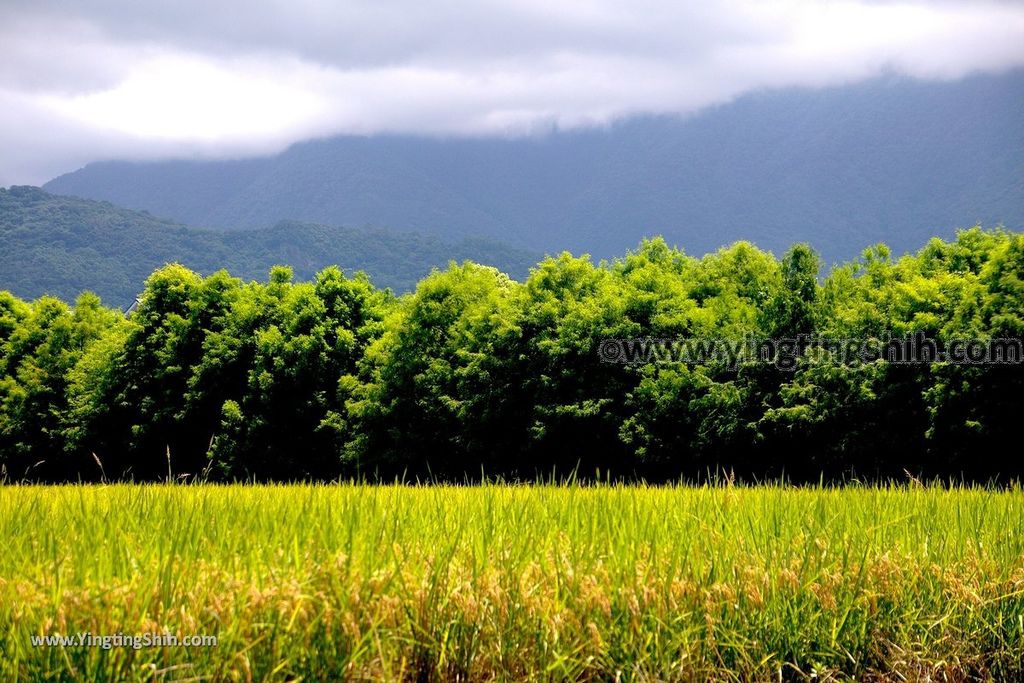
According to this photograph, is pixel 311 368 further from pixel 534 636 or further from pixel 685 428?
pixel 534 636

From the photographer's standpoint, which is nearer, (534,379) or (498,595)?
(498,595)

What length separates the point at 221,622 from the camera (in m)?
4.57

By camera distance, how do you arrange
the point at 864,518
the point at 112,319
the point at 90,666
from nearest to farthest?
the point at 90,666, the point at 864,518, the point at 112,319

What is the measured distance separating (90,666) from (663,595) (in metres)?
3.15

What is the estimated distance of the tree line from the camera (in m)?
38.5

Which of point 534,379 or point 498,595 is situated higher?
point 534,379

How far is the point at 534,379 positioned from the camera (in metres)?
44.6

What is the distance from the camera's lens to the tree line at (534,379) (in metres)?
38.5

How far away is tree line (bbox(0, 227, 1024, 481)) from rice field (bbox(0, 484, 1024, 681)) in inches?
1027

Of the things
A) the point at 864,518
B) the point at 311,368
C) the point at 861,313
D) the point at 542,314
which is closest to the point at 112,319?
the point at 311,368

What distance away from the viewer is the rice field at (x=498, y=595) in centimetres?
463

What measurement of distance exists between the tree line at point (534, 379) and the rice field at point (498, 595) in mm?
26094

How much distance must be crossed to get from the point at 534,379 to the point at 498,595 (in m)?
39.4

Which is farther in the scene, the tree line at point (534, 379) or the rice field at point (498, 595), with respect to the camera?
the tree line at point (534, 379)
